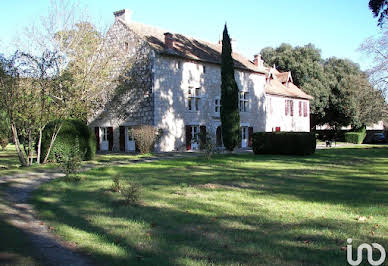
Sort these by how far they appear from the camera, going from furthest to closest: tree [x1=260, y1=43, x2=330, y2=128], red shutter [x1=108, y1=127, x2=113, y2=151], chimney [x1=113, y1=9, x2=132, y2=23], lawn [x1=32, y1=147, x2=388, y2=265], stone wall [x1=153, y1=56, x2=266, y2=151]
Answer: tree [x1=260, y1=43, x2=330, y2=128], red shutter [x1=108, y1=127, x2=113, y2=151], chimney [x1=113, y1=9, x2=132, y2=23], stone wall [x1=153, y1=56, x2=266, y2=151], lawn [x1=32, y1=147, x2=388, y2=265]

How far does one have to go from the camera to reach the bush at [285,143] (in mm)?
19266

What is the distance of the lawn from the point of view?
→ 163 inches

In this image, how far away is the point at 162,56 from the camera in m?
23.5

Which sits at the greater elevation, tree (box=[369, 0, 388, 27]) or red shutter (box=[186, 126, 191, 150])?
tree (box=[369, 0, 388, 27])

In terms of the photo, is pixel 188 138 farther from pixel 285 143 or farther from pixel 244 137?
pixel 285 143

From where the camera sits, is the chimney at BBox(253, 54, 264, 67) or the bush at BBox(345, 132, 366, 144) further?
the bush at BBox(345, 132, 366, 144)

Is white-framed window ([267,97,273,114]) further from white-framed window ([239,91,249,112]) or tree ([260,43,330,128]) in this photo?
tree ([260,43,330,128])

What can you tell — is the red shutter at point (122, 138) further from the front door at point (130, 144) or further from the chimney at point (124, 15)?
the chimney at point (124, 15)

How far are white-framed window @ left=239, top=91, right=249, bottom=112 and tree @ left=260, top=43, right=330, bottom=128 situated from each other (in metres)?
13.7

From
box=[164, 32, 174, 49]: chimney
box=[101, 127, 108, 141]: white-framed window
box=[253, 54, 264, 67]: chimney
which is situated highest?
box=[253, 54, 264, 67]: chimney

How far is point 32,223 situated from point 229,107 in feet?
56.9

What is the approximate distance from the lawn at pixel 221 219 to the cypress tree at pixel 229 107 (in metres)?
12.1

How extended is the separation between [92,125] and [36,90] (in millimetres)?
13474

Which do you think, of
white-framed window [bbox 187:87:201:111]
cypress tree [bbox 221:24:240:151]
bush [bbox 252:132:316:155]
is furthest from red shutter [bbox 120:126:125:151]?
bush [bbox 252:132:316:155]
